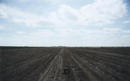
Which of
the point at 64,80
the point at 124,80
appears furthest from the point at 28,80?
the point at 124,80

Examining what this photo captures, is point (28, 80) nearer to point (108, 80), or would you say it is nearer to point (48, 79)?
point (48, 79)

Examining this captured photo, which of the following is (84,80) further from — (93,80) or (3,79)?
(3,79)

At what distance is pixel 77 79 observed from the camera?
534 centimetres

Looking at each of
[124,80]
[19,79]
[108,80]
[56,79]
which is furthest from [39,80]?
[124,80]

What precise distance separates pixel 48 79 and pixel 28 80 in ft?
3.83

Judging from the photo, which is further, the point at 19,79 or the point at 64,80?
the point at 19,79

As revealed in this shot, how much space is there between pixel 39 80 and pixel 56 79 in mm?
939

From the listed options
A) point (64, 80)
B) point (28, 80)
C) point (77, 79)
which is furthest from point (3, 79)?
point (77, 79)

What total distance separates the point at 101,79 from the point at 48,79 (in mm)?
2962

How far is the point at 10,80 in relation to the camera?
5.47 meters

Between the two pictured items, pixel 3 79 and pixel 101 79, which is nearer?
pixel 101 79

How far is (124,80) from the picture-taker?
5117 millimetres

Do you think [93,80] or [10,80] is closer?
[93,80]

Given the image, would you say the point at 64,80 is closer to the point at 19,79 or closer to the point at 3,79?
the point at 19,79
